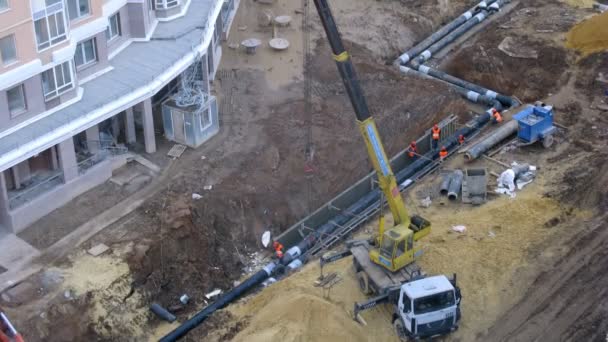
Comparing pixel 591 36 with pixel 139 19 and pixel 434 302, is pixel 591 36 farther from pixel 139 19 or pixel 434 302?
pixel 434 302

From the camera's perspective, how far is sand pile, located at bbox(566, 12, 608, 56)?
5722 cm

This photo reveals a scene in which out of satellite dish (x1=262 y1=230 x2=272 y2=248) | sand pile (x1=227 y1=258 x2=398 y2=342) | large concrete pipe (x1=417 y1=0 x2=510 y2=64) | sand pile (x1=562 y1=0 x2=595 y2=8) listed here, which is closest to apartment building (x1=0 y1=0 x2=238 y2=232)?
satellite dish (x1=262 y1=230 x2=272 y2=248)

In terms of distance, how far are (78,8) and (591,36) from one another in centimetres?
3344

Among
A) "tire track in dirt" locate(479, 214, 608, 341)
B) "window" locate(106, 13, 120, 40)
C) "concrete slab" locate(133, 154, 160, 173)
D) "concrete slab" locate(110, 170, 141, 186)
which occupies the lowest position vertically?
"tire track in dirt" locate(479, 214, 608, 341)

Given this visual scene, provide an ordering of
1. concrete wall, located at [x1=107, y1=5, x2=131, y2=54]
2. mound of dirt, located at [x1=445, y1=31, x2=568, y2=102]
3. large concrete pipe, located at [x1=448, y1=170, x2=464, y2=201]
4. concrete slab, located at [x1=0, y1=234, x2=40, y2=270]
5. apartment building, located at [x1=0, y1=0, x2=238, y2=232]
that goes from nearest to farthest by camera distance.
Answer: concrete slab, located at [x1=0, y1=234, x2=40, y2=270], apartment building, located at [x1=0, y1=0, x2=238, y2=232], large concrete pipe, located at [x1=448, y1=170, x2=464, y2=201], concrete wall, located at [x1=107, y1=5, x2=131, y2=54], mound of dirt, located at [x1=445, y1=31, x2=568, y2=102]

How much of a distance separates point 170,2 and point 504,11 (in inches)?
1051

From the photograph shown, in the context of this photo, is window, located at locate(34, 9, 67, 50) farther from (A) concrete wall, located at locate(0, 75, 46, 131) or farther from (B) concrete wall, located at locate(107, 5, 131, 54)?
(B) concrete wall, located at locate(107, 5, 131, 54)

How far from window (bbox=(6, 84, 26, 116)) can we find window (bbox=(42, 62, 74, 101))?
3.56 ft

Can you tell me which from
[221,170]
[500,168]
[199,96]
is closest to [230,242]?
[221,170]

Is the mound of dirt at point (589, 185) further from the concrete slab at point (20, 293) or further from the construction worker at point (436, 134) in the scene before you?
the concrete slab at point (20, 293)

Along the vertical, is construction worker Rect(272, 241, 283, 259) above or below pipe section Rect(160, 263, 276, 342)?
above

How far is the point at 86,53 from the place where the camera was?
1709 inches

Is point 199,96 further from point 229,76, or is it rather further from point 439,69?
Answer: point 439,69

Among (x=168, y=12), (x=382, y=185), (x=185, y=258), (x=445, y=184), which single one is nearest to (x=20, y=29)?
(x=168, y=12)
